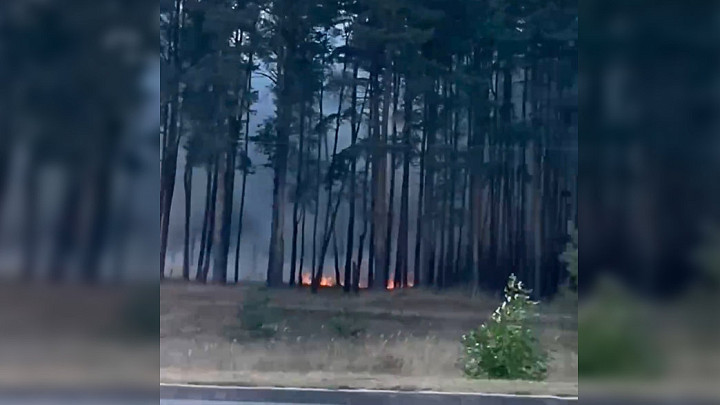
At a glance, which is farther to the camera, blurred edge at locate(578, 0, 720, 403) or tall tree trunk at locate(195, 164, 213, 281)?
tall tree trunk at locate(195, 164, 213, 281)

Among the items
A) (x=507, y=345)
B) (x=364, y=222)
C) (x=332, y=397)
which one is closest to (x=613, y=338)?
(x=332, y=397)

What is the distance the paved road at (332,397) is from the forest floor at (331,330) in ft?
2.50

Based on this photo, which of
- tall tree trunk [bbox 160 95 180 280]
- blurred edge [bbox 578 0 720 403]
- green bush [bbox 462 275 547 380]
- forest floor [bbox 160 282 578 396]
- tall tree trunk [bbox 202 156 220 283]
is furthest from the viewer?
tall tree trunk [bbox 202 156 220 283]

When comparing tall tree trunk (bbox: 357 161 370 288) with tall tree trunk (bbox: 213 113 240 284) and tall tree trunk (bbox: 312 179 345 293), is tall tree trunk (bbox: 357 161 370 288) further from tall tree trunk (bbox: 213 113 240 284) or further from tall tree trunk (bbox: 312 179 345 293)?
tall tree trunk (bbox: 213 113 240 284)

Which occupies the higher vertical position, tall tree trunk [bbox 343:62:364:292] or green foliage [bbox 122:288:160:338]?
tall tree trunk [bbox 343:62:364:292]

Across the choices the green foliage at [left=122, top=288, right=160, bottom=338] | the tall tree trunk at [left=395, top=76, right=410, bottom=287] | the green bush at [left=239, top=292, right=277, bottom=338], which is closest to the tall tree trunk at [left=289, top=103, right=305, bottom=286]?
the green bush at [left=239, top=292, right=277, bottom=338]

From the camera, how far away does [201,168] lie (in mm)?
7496

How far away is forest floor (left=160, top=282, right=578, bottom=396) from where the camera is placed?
6.96m

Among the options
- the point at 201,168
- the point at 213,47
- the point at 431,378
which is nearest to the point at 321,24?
the point at 213,47

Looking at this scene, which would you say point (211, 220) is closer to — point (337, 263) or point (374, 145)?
point (337, 263)

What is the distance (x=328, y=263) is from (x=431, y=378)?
5.13ft

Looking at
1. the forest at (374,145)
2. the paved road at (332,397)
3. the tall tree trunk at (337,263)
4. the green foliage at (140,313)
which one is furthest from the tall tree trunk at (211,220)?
the green foliage at (140,313)

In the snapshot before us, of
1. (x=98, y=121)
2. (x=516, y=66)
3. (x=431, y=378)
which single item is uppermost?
(x=516, y=66)

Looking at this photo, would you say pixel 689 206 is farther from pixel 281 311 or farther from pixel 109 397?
pixel 281 311
